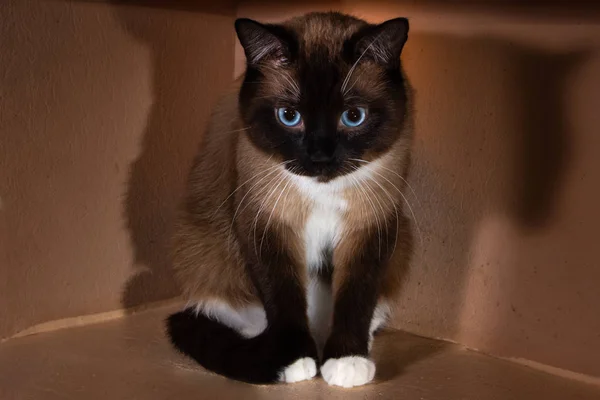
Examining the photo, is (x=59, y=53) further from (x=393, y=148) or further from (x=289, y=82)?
(x=393, y=148)

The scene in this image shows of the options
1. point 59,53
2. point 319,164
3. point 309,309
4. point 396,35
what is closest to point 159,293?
point 309,309

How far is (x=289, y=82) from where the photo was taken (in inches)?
56.0

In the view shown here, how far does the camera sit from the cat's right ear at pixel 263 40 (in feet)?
4.57

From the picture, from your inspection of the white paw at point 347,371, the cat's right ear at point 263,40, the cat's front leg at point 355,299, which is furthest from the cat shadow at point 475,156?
the cat's right ear at point 263,40

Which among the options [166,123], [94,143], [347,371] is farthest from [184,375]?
[166,123]

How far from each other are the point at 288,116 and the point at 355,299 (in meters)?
0.43

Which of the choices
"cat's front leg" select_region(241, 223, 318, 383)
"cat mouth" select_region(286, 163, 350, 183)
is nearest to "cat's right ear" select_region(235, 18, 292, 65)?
"cat mouth" select_region(286, 163, 350, 183)

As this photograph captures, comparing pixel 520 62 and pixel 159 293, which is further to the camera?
pixel 159 293

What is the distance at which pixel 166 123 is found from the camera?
2.00m

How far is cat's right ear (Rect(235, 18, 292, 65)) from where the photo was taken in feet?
4.57

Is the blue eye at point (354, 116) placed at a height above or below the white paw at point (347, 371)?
above

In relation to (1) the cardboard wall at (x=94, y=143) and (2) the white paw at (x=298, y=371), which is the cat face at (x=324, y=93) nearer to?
(2) the white paw at (x=298, y=371)

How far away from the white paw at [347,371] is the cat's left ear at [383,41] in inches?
24.5

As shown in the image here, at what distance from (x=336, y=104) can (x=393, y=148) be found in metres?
0.20
